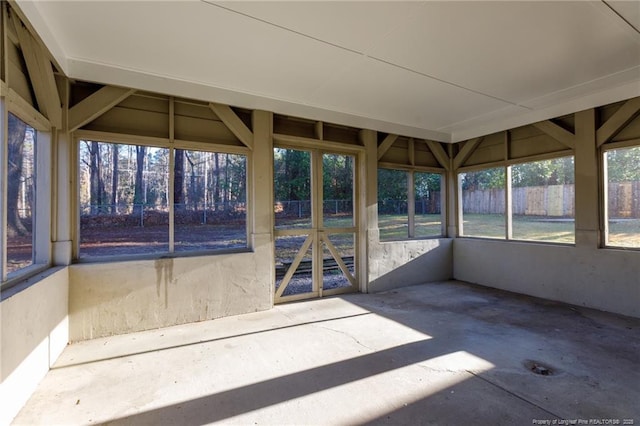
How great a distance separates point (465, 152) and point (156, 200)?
19.1ft

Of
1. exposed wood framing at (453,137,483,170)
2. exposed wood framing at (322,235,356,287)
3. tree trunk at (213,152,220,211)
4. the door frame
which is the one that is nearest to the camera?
tree trunk at (213,152,220,211)

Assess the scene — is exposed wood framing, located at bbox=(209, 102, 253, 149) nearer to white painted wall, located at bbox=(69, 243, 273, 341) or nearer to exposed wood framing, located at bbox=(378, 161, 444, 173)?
white painted wall, located at bbox=(69, 243, 273, 341)

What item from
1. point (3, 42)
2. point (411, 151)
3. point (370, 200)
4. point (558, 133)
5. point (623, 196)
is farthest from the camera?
point (411, 151)

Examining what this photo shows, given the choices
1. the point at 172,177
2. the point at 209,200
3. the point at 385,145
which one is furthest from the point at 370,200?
the point at 172,177

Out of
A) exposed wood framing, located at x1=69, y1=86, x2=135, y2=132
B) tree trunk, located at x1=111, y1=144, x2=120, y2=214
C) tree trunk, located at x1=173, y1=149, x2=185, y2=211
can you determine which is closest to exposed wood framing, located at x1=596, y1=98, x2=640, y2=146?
tree trunk, located at x1=173, y1=149, x2=185, y2=211

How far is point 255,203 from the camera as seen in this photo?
444 cm

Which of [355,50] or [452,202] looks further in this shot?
[452,202]

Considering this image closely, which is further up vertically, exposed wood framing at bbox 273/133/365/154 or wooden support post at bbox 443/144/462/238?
exposed wood framing at bbox 273/133/365/154

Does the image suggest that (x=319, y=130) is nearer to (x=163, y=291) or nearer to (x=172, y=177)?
(x=172, y=177)

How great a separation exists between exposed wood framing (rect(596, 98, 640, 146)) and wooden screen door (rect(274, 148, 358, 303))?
3614mm

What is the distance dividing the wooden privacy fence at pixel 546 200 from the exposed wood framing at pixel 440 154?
2.41 feet

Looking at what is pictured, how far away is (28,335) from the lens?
2.38 meters

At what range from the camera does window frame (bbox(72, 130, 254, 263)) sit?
3561mm

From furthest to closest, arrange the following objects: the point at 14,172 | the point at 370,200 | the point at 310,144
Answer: the point at 370,200 < the point at 310,144 < the point at 14,172
